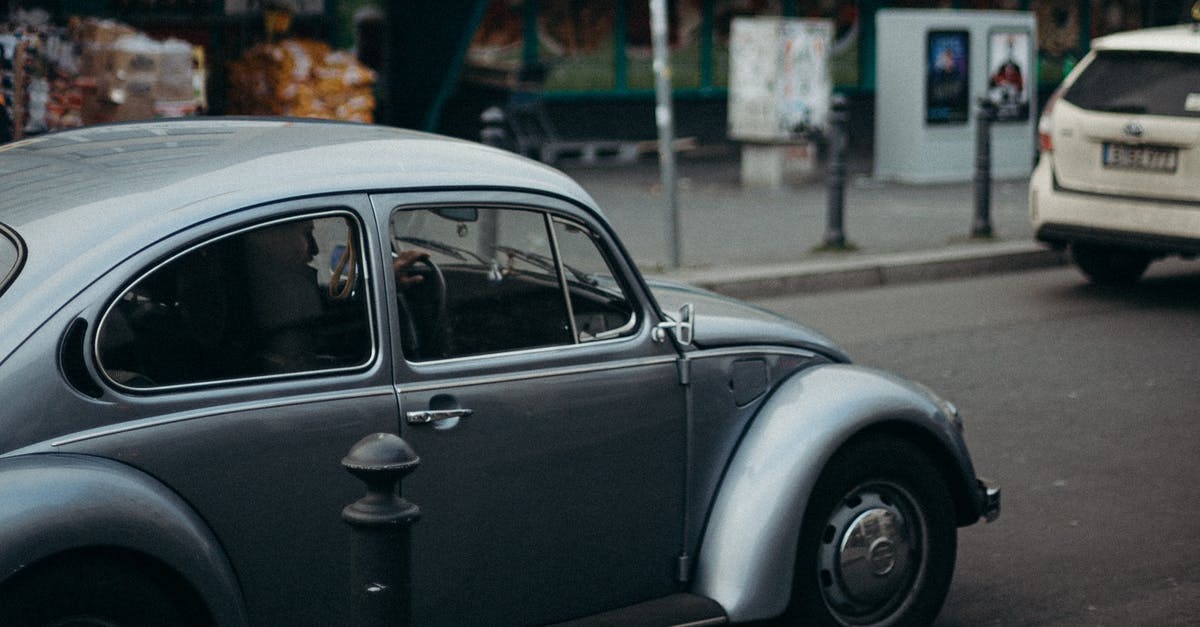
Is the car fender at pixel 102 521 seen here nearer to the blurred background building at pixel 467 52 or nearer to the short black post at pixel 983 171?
the blurred background building at pixel 467 52

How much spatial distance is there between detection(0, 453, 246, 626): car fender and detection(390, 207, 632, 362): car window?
2.32 ft

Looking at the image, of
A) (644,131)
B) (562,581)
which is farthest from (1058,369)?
(644,131)

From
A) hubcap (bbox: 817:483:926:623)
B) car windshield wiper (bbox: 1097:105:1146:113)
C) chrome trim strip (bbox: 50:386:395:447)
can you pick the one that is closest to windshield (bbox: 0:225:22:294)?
chrome trim strip (bbox: 50:386:395:447)

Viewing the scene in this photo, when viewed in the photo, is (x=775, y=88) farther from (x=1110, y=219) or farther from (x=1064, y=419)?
(x=1064, y=419)

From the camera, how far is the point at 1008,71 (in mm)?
16984

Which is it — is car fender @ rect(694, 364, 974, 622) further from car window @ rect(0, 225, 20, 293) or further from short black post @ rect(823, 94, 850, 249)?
short black post @ rect(823, 94, 850, 249)

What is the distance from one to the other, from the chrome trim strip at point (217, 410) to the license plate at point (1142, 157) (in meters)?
7.91

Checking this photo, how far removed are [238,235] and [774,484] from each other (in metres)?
1.57

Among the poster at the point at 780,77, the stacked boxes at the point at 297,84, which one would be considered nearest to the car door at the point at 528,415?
the stacked boxes at the point at 297,84

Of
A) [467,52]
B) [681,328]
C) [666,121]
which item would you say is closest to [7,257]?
[681,328]

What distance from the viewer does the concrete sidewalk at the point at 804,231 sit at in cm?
1146

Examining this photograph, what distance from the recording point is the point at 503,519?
3.79m

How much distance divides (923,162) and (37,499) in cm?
1460

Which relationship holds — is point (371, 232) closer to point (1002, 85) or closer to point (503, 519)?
point (503, 519)
